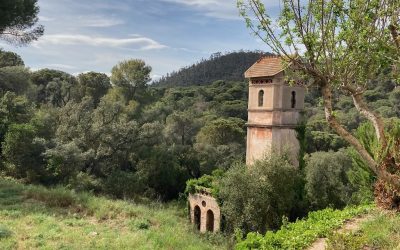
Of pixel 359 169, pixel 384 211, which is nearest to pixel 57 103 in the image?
pixel 359 169

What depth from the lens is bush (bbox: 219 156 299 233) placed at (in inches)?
578

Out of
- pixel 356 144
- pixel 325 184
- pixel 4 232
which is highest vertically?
pixel 356 144

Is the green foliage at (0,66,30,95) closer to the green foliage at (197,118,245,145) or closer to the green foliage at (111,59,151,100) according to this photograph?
the green foliage at (111,59,151,100)

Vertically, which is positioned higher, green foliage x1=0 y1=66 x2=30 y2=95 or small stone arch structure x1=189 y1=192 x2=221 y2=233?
green foliage x1=0 y1=66 x2=30 y2=95

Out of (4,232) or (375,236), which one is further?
(4,232)

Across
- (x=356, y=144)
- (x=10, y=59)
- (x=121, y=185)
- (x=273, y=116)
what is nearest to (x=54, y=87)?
(x=10, y=59)

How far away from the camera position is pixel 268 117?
17.6m

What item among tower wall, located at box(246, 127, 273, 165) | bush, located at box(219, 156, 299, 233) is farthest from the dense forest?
tower wall, located at box(246, 127, 273, 165)

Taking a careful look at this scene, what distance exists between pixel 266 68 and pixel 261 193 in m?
6.04

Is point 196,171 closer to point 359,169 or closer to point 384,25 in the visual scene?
point 359,169

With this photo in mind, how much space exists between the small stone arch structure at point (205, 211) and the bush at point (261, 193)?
1.96 m

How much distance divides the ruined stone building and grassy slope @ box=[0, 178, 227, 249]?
8.16 m

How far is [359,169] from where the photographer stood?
41.3ft

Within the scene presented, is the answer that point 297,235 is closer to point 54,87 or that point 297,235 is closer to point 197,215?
point 197,215
